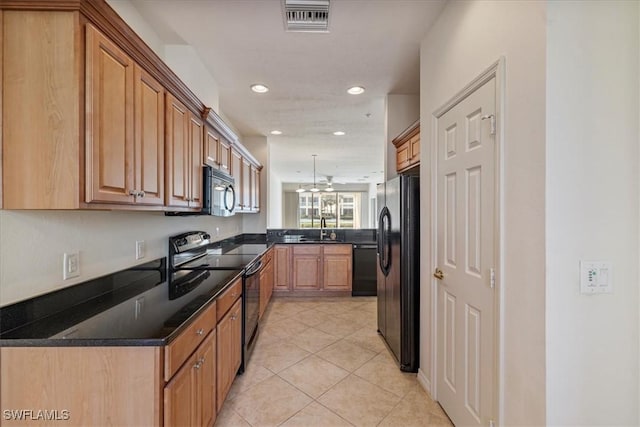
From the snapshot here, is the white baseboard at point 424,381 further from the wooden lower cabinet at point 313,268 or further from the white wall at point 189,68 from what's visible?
the white wall at point 189,68

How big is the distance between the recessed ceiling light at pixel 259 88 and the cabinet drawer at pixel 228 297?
199cm

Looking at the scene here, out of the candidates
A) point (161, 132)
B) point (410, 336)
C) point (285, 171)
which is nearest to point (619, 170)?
point (410, 336)

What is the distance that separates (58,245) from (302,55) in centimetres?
216

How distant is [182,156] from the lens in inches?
81.3

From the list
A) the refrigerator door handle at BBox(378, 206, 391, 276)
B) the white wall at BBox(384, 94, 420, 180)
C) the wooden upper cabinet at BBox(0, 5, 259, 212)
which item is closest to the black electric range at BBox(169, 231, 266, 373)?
the wooden upper cabinet at BBox(0, 5, 259, 212)

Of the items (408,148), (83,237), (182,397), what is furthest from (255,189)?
(182,397)

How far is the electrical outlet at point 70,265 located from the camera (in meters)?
1.45

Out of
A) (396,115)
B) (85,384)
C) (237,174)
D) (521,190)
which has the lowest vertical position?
(85,384)

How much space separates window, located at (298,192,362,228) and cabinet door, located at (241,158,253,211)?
6970 millimetres

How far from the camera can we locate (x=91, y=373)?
1114 millimetres

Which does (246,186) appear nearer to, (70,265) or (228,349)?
(228,349)

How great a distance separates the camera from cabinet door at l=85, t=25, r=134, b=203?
47.7 inches

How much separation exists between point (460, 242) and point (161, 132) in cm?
188

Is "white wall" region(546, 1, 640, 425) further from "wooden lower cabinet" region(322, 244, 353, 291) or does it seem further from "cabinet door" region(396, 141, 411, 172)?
"wooden lower cabinet" region(322, 244, 353, 291)
